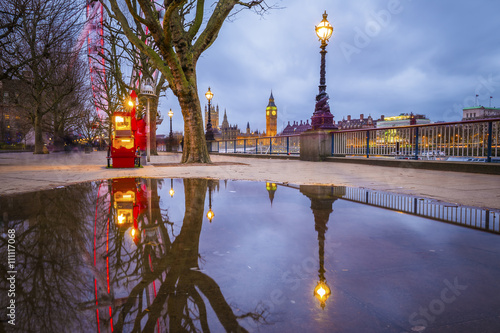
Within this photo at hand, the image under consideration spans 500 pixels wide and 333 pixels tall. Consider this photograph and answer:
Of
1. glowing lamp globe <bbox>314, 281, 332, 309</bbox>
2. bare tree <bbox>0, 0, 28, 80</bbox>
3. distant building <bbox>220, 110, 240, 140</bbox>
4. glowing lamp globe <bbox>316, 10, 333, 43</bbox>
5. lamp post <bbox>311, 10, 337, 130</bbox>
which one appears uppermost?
distant building <bbox>220, 110, 240, 140</bbox>

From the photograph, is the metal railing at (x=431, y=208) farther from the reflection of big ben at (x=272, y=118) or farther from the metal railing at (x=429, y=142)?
the reflection of big ben at (x=272, y=118)

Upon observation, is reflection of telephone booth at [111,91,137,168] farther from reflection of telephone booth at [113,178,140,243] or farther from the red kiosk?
reflection of telephone booth at [113,178,140,243]

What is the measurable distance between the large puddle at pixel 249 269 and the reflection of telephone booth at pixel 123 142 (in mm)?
7507

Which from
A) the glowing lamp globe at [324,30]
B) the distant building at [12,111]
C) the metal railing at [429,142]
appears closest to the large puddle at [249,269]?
the metal railing at [429,142]

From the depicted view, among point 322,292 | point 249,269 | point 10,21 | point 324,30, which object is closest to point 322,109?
point 324,30

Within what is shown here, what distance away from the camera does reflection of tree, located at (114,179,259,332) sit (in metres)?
1.47

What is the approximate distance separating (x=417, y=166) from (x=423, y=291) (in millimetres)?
10962

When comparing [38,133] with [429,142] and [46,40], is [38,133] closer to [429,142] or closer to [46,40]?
[46,40]

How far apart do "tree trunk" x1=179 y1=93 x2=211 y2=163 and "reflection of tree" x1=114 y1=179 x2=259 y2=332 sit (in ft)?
35.2

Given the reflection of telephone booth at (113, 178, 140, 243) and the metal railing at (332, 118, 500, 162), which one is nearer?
the reflection of telephone booth at (113, 178, 140, 243)

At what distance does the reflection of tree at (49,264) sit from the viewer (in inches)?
59.2

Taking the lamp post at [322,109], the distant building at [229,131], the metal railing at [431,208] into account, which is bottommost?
the metal railing at [431,208]

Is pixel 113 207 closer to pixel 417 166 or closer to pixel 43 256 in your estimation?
pixel 43 256

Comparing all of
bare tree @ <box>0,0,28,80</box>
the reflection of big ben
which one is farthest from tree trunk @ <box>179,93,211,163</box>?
the reflection of big ben
